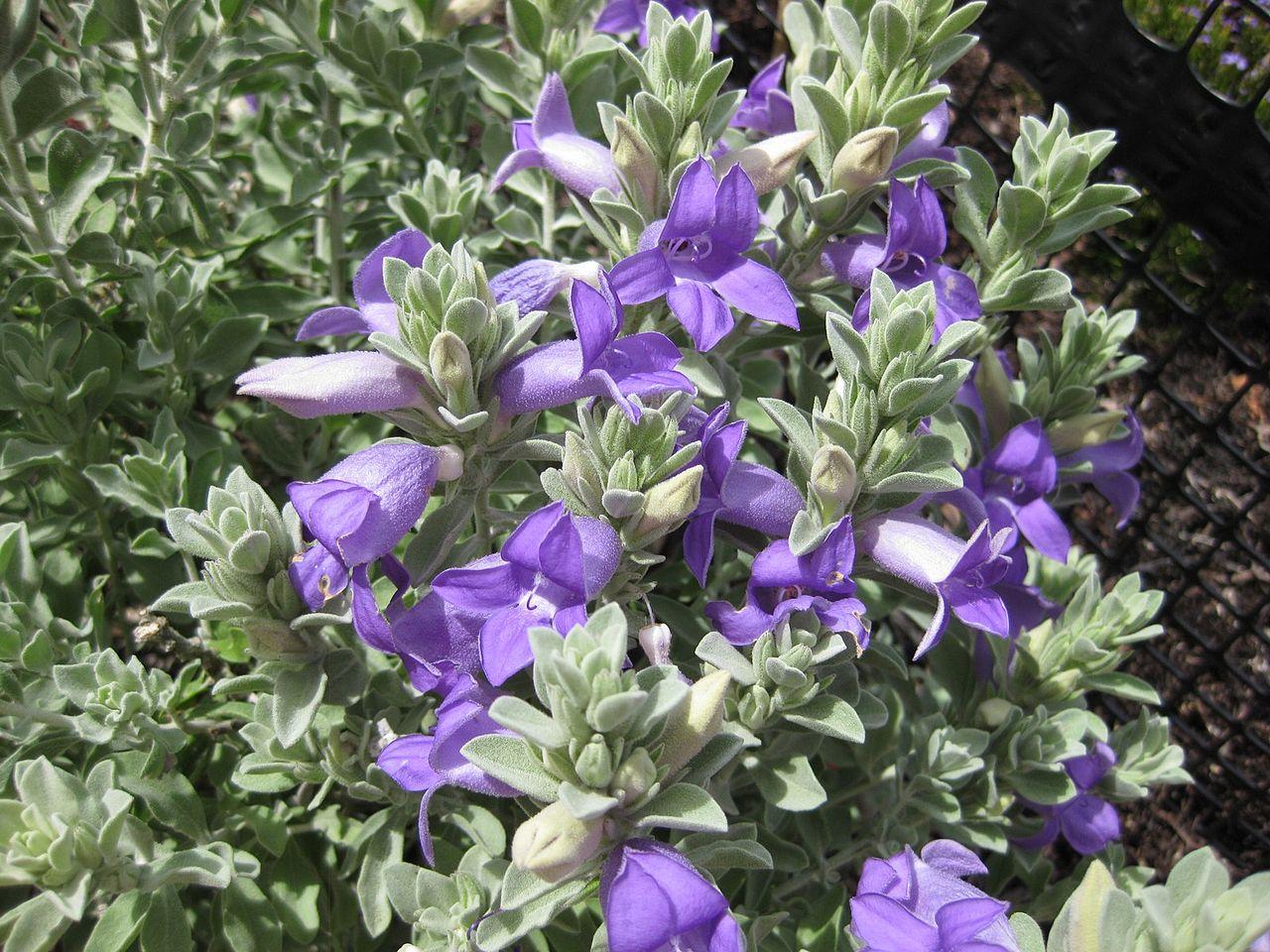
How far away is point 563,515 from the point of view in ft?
5.09

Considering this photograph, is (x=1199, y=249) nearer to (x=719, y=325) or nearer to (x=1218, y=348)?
(x=1218, y=348)

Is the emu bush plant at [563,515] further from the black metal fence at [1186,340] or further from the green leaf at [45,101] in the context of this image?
the black metal fence at [1186,340]

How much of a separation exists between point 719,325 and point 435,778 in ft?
2.74

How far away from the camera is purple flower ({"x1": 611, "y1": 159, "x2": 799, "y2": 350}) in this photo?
5.90 ft

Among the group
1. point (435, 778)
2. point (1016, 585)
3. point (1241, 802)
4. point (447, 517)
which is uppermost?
point (1016, 585)

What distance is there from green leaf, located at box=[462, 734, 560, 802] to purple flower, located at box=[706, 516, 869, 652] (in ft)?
1.39

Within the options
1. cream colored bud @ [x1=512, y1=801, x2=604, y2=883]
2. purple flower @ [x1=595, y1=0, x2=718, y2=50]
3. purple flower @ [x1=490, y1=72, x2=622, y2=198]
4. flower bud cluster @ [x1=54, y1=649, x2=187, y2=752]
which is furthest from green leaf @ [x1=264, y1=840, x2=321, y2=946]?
purple flower @ [x1=595, y1=0, x2=718, y2=50]

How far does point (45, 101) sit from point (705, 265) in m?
1.27

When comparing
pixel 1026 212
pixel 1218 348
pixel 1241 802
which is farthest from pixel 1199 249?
pixel 1026 212

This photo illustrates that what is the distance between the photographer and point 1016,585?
2.28 meters

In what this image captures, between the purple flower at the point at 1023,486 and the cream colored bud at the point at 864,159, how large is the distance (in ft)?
1.91

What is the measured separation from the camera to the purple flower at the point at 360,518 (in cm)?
161

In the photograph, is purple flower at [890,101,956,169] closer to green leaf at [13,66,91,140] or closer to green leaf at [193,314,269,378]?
green leaf at [193,314,269,378]

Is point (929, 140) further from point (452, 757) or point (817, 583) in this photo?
point (452, 757)
